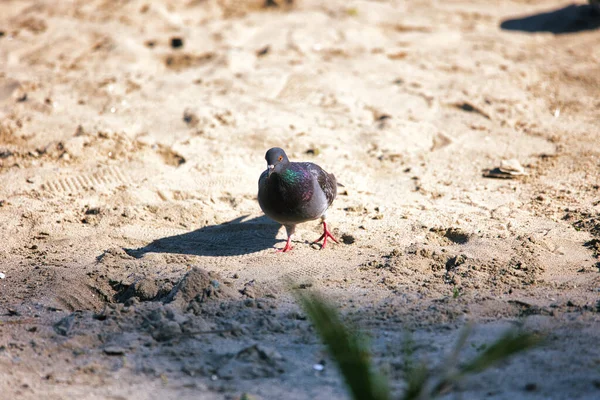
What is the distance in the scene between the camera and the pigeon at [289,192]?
500cm

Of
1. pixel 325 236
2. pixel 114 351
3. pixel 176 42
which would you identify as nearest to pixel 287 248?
pixel 325 236

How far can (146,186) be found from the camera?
20.0 feet

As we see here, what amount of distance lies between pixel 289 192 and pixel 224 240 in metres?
0.85

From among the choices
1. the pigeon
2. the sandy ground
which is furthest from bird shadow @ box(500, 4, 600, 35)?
the pigeon

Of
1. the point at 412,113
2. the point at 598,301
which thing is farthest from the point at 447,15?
the point at 598,301

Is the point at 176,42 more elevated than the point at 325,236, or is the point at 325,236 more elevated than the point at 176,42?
the point at 176,42

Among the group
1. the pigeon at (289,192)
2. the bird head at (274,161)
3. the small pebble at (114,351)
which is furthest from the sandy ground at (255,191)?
the bird head at (274,161)

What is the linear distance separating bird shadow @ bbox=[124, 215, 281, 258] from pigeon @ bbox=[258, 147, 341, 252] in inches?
17.1

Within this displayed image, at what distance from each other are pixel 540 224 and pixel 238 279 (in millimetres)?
2712

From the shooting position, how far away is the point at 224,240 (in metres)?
5.45

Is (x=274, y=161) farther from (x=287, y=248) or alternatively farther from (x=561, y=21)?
(x=561, y=21)

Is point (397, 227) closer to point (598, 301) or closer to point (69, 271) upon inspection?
point (598, 301)

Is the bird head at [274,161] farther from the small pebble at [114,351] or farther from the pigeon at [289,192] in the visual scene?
the small pebble at [114,351]

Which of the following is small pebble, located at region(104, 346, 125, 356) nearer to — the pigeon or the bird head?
the pigeon
